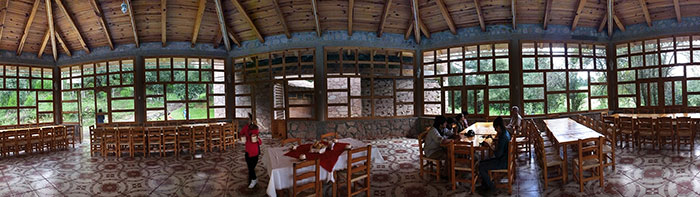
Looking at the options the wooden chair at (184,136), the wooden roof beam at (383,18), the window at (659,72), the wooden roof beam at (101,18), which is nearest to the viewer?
the wooden chair at (184,136)

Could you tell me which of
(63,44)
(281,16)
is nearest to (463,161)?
(281,16)

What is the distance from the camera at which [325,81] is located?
1059 cm

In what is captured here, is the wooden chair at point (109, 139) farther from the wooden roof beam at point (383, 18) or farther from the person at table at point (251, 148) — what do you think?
the wooden roof beam at point (383, 18)

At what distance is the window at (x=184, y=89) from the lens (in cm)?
1109

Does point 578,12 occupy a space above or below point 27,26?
below

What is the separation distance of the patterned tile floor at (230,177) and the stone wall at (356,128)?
2866mm

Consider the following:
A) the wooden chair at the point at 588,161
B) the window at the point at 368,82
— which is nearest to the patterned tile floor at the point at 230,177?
the wooden chair at the point at 588,161

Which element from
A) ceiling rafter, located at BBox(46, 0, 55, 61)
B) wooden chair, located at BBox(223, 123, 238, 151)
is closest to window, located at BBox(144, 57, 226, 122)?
wooden chair, located at BBox(223, 123, 238, 151)

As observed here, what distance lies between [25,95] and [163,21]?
20.5 feet

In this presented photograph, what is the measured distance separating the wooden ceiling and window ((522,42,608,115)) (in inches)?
32.3

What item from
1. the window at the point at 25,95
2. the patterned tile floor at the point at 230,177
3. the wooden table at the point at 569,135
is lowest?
the patterned tile floor at the point at 230,177

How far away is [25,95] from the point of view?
11.5m

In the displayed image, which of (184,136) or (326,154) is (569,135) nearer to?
(326,154)

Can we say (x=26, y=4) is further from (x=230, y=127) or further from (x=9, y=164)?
(x=230, y=127)
